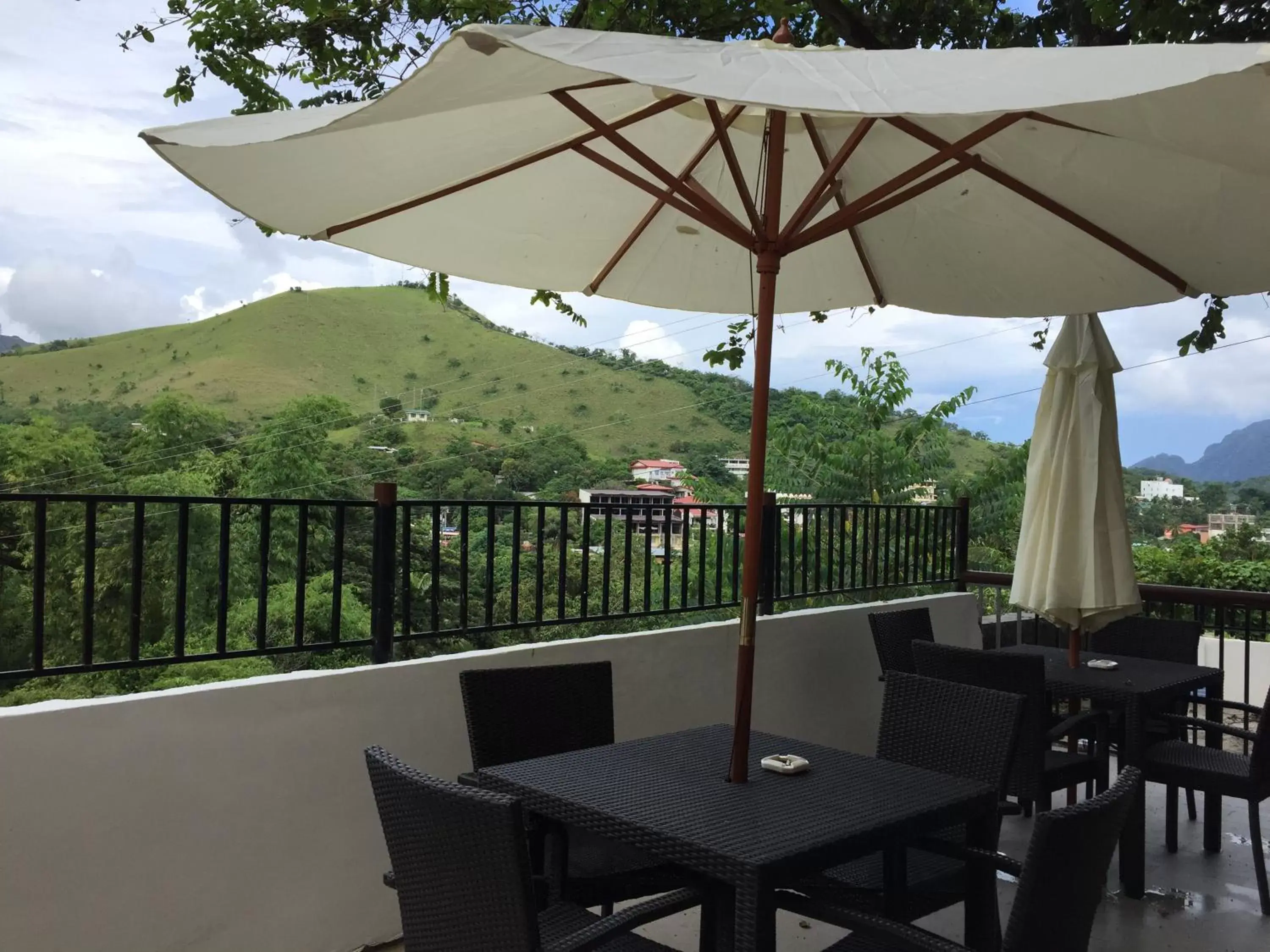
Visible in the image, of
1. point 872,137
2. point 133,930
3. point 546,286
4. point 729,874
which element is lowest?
point 133,930

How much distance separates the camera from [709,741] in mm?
2609

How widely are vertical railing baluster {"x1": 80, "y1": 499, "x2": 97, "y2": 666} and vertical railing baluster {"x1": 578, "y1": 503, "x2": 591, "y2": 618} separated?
5.95 ft

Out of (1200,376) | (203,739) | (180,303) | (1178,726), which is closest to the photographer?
(203,739)

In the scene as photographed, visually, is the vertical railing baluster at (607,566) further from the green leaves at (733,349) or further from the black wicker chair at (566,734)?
the green leaves at (733,349)

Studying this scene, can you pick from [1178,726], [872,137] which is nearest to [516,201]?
[872,137]

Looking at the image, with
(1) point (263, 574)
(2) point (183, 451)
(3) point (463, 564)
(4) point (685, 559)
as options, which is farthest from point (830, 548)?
(2) point (183, 451)

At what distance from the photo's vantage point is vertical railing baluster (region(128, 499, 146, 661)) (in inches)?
114

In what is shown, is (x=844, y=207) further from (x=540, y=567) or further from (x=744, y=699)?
(x=540, y=567)

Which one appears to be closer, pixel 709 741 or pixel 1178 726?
pixel 709 741

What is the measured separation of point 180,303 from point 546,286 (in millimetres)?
55810

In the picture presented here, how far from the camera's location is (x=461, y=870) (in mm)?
1674

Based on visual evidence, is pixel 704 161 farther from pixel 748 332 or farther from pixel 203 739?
pixel 748 332

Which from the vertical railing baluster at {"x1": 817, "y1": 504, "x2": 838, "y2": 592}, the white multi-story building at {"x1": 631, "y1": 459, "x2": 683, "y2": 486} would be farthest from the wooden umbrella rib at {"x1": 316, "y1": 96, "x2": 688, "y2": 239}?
the white multi-story building at {"x1": 631, "y1": 459, "x2": 683, "y2": 486}

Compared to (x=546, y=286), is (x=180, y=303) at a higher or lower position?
higher
